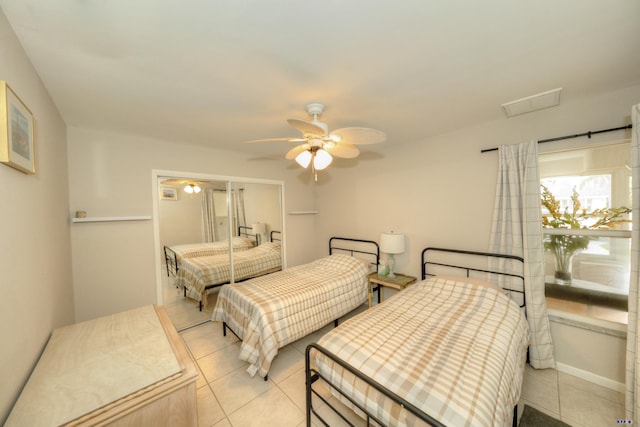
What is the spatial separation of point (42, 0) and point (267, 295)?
235 centimetres

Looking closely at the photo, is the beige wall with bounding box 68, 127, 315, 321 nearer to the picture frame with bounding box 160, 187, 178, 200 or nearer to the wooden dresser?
the picture frame with bounding box 160, 187, 178, 200

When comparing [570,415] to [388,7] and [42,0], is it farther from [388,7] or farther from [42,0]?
[42,0]

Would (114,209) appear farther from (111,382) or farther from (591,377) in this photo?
(591,377)

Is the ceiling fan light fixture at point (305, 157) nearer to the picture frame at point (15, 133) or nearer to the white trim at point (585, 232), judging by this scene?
the picture frame at point (15, 133)

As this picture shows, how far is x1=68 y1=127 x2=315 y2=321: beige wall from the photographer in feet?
7.64

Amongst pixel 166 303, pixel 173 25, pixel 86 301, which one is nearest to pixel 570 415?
pixel 173 25

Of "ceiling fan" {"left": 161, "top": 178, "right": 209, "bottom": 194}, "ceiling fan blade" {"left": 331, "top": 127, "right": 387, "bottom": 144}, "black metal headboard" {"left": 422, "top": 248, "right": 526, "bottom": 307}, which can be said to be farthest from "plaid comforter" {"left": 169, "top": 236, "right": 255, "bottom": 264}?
"black metal headboard" {"left": 422, "top": 248, "right": 526, "bottom": 307}

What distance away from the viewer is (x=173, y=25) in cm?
107

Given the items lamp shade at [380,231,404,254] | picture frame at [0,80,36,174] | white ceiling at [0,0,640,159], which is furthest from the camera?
lamp shade at [380,231,404,254]

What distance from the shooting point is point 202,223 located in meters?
3.24

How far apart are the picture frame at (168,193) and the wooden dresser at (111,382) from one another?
1.73 m

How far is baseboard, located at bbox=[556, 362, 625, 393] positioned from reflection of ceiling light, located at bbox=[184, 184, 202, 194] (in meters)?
4.50

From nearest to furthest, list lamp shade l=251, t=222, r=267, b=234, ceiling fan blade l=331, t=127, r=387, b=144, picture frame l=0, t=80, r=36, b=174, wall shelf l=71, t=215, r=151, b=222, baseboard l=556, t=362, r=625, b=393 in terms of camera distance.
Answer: picture frame l=0, t=80, r=36, b=174 < ceiling fan blade l=331, t=127, r=387, b=144 < baseboard l=556, t=362, r=625, b=393 < wall shelf l=71, t=215, r=151, b=222 < lamp shade l=251, t=222, r=267, b=234

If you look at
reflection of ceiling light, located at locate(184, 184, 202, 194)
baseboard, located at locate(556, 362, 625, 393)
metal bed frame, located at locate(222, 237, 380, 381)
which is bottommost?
baseboard, located at locate(556, 362, 625, 393)
